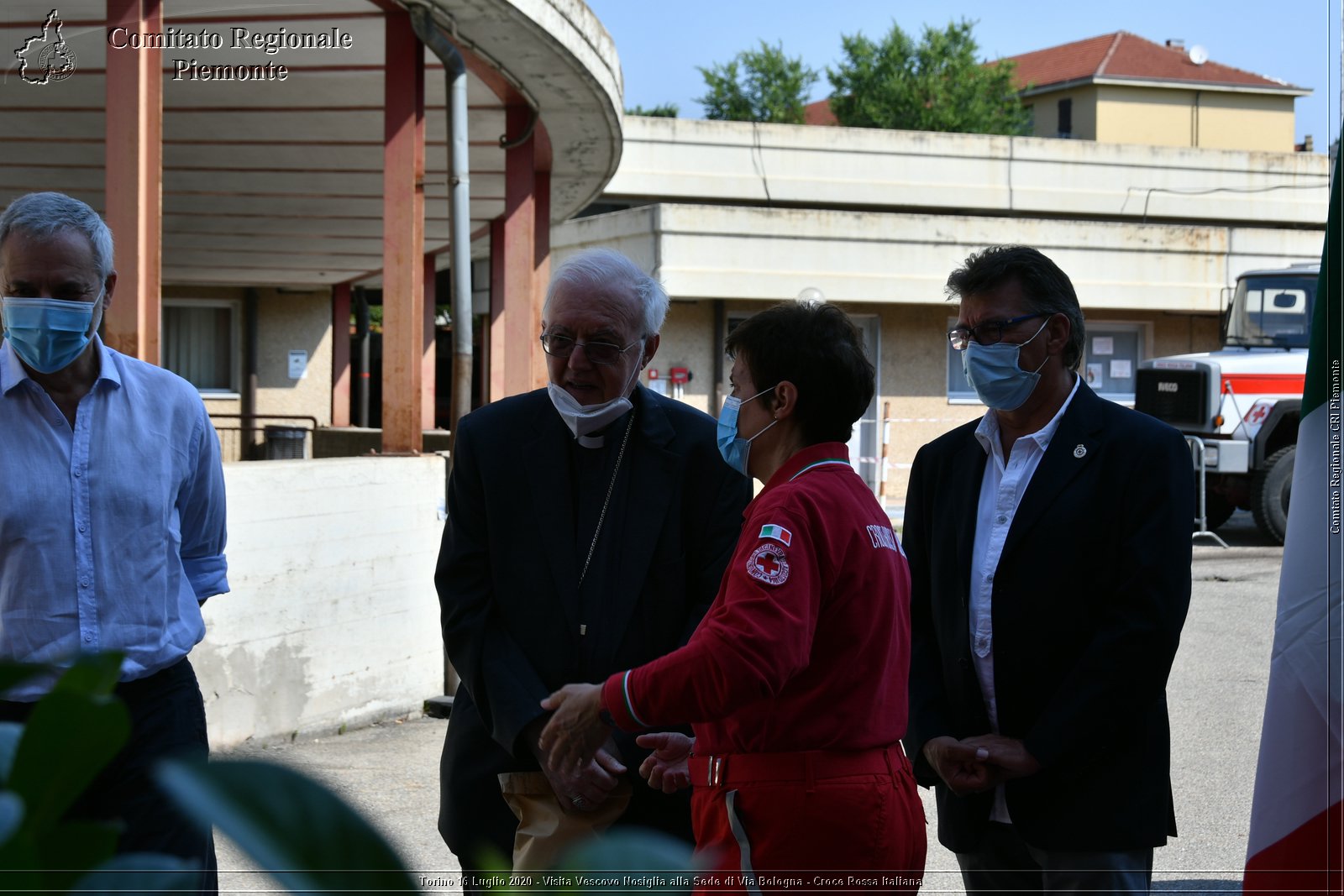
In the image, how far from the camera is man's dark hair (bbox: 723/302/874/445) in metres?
2.38

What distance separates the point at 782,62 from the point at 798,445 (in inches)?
3046

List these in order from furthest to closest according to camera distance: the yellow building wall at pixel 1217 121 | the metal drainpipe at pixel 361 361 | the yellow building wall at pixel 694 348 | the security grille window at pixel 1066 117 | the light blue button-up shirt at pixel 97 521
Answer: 1. the security grille window at pixel 1066 117
2. the yellow building wall at pixel 1217 121
3. the metal drainpipe at pixel 361 361
4. the yellow building wall at pixel 694 348
5. the light blue button-up shirt at pixel 97 521

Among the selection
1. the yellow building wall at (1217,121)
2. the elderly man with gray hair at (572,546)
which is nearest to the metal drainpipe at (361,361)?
the elderly man with gray hair at (572,546)

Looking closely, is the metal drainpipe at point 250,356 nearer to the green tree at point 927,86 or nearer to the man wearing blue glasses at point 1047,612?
the man wearing blue glasses at point 1047,612

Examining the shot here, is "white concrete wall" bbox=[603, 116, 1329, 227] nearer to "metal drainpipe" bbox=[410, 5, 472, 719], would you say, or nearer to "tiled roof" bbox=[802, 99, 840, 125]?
"metal drainpipe" bbox=[410, 5, 472, 719]

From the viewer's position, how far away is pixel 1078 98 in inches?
2494

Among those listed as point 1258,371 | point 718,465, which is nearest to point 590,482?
point 718,465

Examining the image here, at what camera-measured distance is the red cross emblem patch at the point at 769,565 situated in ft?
6.95

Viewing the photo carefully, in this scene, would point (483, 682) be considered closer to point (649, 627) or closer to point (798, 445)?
point (649, 627)

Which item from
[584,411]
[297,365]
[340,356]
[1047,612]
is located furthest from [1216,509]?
[584,411]

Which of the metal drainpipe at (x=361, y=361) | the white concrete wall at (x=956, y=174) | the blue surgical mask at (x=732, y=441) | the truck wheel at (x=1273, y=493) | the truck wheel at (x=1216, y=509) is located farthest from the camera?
the white concrete wall at (x=956, y=174)

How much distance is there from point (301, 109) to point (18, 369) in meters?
6.92

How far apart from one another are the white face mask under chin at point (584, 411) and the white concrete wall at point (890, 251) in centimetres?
1849

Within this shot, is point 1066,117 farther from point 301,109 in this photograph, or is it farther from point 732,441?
point 732,441
